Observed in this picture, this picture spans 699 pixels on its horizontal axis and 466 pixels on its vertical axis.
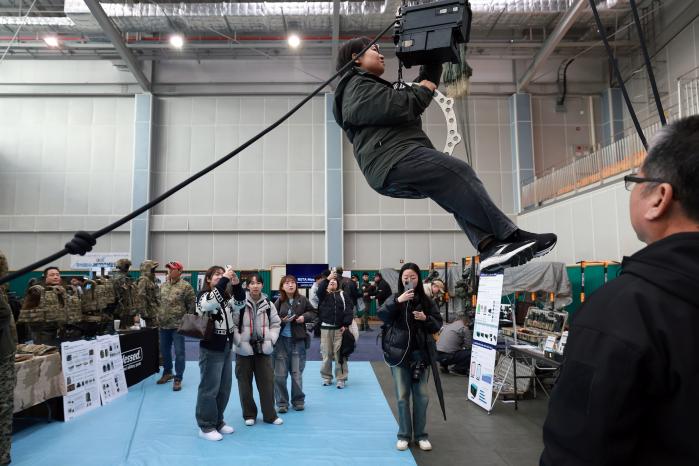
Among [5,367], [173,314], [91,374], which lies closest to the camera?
[5,367]

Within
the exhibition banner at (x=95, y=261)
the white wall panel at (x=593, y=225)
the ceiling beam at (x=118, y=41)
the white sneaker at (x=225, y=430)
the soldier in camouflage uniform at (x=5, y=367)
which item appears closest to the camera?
the soldier in camouflage uniform at (x=5, y=367)

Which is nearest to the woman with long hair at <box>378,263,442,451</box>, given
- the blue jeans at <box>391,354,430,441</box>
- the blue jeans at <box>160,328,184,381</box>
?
the blue jeans at <box>391,354,430,441</box>

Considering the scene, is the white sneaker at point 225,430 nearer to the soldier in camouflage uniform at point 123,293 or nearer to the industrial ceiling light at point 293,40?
the soldier in camouflage uniform at point 123,293

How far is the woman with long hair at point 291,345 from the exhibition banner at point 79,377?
7.98 feet

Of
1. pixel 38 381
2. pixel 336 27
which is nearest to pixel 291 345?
pixel 38 381

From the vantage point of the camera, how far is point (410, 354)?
4941 mm

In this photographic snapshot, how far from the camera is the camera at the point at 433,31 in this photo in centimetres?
198

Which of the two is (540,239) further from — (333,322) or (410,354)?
(333,322)

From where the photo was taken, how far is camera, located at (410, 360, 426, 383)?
194 inches

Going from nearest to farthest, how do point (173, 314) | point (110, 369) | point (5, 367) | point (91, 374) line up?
1. point (5, 367)
2. point (91, 374)
3. point (110, 369)
4. point (173, 314)

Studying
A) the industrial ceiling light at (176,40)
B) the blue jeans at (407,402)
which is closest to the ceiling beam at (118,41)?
the industrial ceiling light at (176,40)

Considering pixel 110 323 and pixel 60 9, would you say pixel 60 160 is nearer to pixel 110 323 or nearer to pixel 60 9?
pixel 60 9

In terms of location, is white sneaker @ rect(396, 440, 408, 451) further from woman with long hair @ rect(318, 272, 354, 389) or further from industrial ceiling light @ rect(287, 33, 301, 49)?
industrial ceiling light @ rect(287, 33, 301, 49)

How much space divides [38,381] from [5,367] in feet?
5.24
